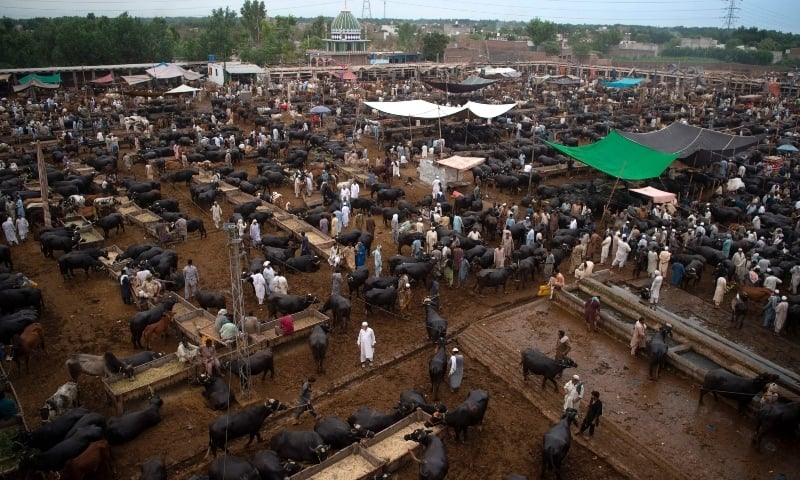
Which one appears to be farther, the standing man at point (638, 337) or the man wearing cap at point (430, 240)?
the man wearing cap at point (430, 240)

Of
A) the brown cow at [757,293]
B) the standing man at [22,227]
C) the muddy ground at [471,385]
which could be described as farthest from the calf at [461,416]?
the standing man at [22,227]

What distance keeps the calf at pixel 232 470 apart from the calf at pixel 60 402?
4.03 m

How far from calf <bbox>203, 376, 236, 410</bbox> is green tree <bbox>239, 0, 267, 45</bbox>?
87.4 m

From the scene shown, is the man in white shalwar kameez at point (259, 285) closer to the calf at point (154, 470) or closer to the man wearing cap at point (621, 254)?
the calf at point (154, 470)

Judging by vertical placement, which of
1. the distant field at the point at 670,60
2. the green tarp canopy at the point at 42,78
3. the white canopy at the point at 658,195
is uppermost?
the distant field at the point at 670,60

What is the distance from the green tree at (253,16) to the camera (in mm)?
91062

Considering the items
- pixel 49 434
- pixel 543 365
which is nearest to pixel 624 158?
pixel 543 365

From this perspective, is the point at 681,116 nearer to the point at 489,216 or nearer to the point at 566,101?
the point at 566,101

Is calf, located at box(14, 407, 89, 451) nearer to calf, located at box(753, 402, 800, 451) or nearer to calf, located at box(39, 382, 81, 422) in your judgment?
calf, located at box(39, 382, 81, 422)

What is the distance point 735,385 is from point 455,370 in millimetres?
5907

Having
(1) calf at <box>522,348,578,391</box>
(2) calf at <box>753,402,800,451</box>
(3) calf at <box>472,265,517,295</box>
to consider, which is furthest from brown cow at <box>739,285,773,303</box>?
(1) calf at <box>522,348,578,391</box>

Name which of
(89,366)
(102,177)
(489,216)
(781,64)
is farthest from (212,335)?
(781,64)

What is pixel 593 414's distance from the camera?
36.2 ft

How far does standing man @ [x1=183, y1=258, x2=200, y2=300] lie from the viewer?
1614 cm
